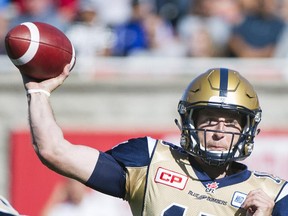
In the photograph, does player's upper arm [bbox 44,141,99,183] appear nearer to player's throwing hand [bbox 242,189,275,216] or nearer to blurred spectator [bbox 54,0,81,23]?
player's throwing hand [bbox 242,189,275,216]

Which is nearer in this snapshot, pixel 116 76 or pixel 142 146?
pixel 142 146

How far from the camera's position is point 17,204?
9094 millimetres

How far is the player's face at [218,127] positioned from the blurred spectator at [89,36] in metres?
4.98

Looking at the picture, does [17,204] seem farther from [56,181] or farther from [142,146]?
[142,146]

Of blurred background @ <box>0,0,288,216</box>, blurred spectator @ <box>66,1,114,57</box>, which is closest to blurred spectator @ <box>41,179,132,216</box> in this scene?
blurred background @ <box>0,0,288,216</box>

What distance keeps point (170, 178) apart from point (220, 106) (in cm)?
39

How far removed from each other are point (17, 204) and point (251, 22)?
2.76 m

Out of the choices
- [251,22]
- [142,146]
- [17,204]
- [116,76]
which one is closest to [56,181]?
[17,204]

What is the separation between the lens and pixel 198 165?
4602 millimetres

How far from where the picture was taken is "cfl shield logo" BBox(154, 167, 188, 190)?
4492mm

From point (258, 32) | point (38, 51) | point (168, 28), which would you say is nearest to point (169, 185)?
point (38, 51)

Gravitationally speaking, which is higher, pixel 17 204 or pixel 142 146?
pixel 142 146

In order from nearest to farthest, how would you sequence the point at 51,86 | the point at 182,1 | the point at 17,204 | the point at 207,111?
the point at 51,86 < the point at 207,111 < the point at 17,204 < the point at 182,1

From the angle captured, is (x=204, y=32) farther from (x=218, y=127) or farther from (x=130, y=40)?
(x=218, y=127)
